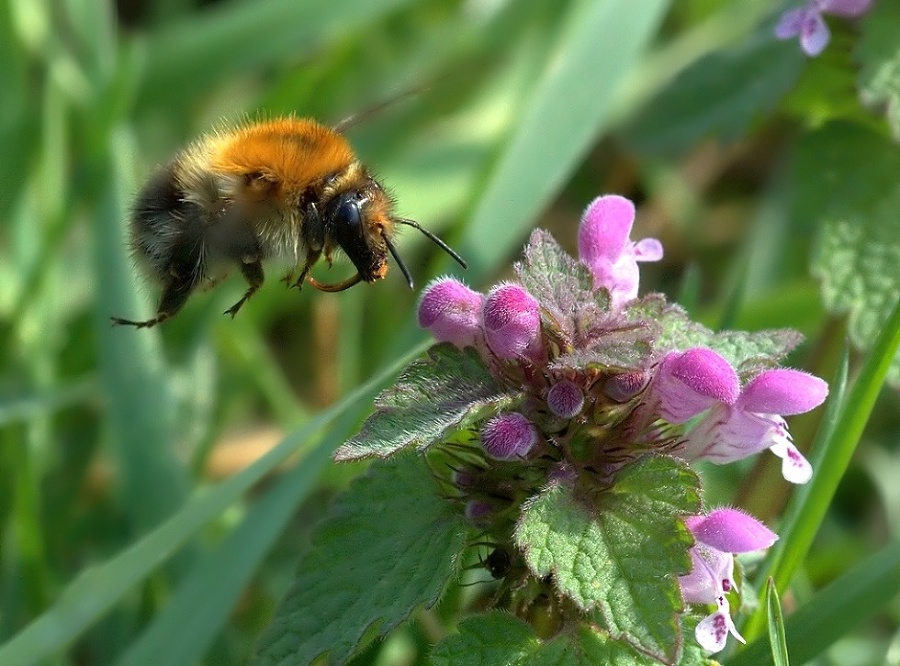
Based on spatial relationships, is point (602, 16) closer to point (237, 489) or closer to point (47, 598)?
point (237, 489)

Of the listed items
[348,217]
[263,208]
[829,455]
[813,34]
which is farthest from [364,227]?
[813,34]

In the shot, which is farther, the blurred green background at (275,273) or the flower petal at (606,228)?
the blurred green background at (275,273)

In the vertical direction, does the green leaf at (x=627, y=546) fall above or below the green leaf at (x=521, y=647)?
above

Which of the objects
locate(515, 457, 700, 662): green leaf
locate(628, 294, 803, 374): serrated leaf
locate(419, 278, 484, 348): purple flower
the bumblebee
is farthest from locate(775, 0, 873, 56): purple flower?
locate(515, 457, 700, 662): green leaf

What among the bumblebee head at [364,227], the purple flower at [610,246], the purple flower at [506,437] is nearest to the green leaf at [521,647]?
the purple flower at [506,437]

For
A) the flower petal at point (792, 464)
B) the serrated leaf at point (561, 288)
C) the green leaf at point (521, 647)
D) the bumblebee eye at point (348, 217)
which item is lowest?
the green leaf at point (521, 647)

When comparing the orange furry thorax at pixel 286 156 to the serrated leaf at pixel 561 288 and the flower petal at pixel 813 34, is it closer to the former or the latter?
the serrated leaf at pixel 561 288

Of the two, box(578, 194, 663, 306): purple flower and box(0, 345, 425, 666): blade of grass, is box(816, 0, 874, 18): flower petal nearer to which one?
box(578, 194, 663, 306): purple flower
